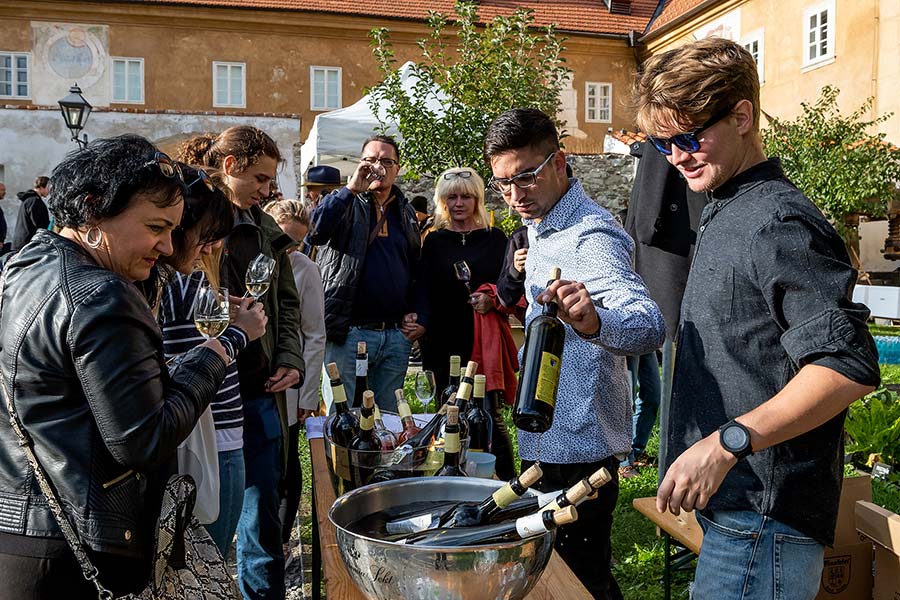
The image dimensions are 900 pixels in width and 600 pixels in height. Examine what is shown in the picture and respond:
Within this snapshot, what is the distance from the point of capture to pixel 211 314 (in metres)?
2.30

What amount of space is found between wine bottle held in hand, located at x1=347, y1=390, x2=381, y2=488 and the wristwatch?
37.0 inches

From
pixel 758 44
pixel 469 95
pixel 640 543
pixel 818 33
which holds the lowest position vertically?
pixel 640 543

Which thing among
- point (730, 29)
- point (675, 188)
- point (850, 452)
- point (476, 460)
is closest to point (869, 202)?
point (730, 29)

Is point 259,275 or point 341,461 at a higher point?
point 259,275

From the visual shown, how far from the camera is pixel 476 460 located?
2.20 m

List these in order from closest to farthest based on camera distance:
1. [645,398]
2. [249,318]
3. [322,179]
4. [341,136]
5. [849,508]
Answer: [249,318] → [849,508] → [645,398] → [322,179] → [341,136]

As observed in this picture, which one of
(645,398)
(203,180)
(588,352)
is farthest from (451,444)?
(645,398)

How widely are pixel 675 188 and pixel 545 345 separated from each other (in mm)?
1860

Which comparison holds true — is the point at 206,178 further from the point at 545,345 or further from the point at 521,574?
the point at 521,574

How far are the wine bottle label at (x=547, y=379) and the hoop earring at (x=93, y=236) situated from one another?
106 centimetres

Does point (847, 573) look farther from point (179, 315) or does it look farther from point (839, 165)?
point (839, 165)

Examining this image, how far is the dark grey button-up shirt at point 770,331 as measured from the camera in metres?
1.49

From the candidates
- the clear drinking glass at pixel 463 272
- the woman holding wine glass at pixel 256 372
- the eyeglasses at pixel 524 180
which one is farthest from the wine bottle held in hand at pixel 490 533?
the clear drinking glass at pixel 463 272

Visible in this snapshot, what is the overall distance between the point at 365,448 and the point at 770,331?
113 cm
